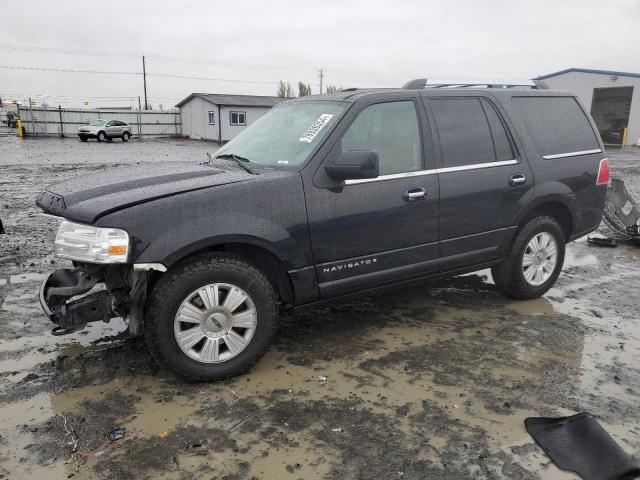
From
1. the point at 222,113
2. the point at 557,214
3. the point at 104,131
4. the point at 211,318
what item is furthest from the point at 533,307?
the point at 222,113

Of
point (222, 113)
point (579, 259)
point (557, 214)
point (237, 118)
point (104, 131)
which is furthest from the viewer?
point (237, 118)

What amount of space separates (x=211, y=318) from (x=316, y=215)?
1003mm

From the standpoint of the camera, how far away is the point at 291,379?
356 cm

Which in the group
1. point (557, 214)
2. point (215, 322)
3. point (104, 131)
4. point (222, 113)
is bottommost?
point (215, 322)

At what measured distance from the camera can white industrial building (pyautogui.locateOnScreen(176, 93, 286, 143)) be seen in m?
39.4

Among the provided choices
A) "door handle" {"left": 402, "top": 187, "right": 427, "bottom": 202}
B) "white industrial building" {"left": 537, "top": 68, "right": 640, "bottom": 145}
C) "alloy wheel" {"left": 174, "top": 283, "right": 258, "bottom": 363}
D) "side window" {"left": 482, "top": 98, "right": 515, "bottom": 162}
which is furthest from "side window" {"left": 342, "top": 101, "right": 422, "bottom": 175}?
"white industrial building" {"left": 537, "top": 68, "right": 640, "bottom": 145}

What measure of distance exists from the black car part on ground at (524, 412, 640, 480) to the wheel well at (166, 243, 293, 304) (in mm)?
1762

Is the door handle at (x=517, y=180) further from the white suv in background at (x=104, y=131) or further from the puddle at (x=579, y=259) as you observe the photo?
the white suv in background at (x=104, y=131)

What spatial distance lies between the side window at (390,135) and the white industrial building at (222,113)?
3471cm

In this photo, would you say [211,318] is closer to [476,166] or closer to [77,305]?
[77,305]

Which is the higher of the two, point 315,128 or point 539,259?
point 315,128

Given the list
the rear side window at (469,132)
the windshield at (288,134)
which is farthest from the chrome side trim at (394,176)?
the windshield at (288,134)

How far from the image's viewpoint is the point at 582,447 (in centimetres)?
283

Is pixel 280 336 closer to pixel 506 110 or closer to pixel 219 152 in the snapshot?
pixel 219 152
